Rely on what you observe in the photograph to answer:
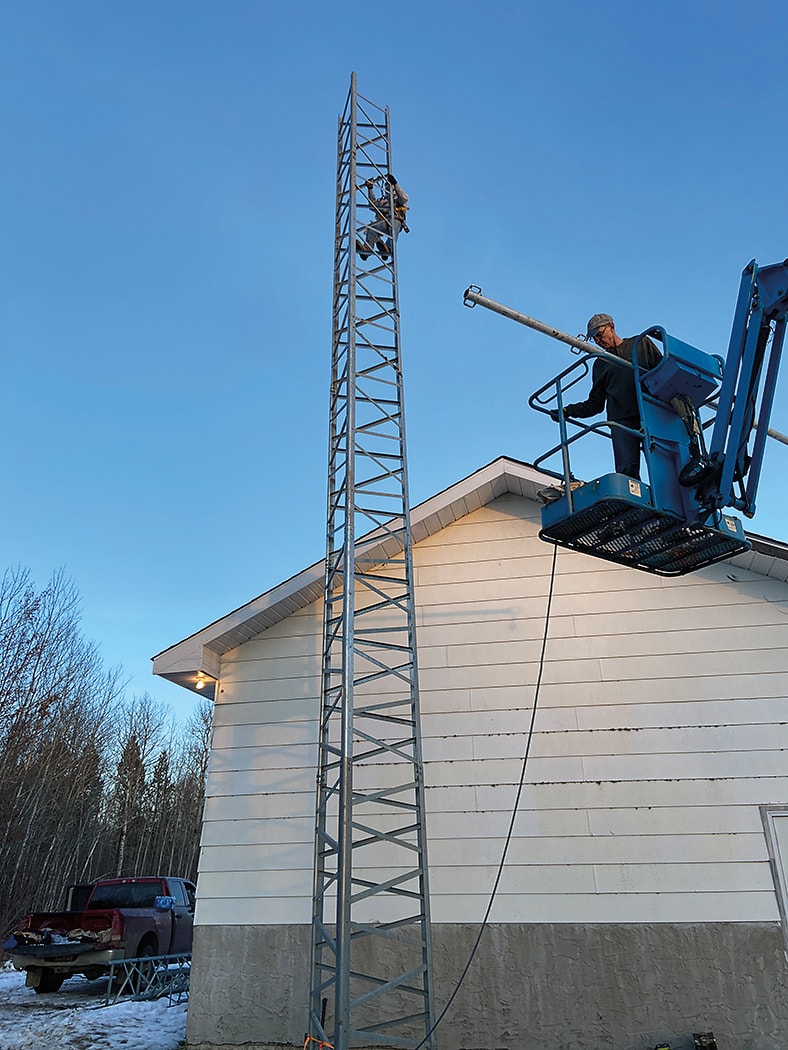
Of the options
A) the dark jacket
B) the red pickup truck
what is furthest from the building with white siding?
the red pickup truck

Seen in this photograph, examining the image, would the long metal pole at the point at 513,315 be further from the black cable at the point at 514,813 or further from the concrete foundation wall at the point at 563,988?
the concrete foundation wall at the point at 563,988

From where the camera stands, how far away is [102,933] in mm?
12305

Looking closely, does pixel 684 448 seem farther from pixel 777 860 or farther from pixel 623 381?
pixel 777 860

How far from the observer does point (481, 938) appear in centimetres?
802

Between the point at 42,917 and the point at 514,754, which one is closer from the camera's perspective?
the point at 514,754

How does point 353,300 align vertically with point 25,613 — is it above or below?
below

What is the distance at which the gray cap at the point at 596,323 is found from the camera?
267 inches

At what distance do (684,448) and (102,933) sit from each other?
1195cm

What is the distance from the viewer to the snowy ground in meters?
8.91

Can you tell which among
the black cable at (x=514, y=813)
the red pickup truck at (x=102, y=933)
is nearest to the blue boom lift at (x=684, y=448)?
the black cable at (x=514, y=813)

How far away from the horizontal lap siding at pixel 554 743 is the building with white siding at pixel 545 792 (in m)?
0.02

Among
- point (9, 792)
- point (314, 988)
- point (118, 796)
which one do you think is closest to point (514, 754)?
point (314, 988)

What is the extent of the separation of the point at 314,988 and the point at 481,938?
188 centimetres

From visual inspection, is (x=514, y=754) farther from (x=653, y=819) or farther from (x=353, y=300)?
(x=353, y=300)
